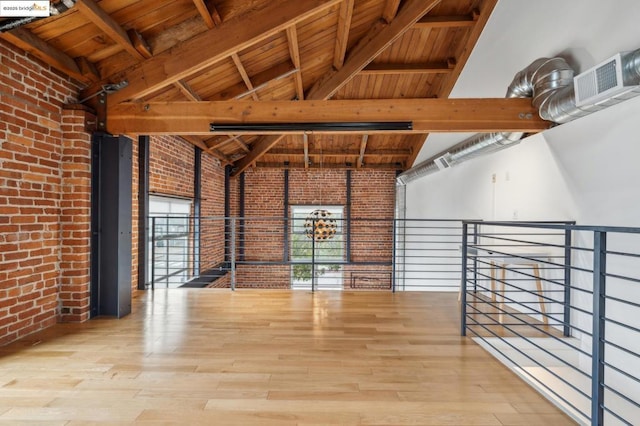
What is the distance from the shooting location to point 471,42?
179 inches

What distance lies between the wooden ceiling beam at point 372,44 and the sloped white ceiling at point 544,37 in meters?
0.87

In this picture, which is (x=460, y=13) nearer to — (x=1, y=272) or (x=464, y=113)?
(x=464, y=113)

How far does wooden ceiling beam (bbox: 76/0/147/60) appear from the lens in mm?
2383

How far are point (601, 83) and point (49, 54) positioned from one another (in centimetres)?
393

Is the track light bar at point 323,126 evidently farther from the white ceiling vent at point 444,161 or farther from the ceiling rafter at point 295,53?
the white ceiling vent at point 444,161

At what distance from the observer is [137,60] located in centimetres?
314

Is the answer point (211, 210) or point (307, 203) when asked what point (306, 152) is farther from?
point (211, 210)

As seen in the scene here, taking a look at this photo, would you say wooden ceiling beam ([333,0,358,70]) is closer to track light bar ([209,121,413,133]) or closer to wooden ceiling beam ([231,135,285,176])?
track light bar ([209,121,413,133])

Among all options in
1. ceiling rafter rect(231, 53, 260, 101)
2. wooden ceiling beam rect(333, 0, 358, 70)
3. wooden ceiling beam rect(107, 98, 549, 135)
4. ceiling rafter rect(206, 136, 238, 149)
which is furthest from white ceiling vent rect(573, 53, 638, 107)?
ceiling rafter rect(206, 136, 238, 149)

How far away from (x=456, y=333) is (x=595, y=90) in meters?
2.06

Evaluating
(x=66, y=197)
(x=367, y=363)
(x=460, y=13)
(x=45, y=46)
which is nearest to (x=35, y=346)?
(x=66, y=197)

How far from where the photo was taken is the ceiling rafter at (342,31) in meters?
3.57

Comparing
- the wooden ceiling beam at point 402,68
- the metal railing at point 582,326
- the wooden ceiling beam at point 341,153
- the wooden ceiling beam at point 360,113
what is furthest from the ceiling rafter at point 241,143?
the metal railing at point 582,326

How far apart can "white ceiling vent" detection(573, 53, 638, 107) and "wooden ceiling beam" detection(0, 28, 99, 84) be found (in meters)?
3.89
